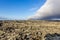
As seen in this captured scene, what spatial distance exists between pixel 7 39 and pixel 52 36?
706 centimetres

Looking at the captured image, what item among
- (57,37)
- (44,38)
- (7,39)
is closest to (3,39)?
(7,39)

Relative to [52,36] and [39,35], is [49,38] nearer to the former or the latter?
[52,36]

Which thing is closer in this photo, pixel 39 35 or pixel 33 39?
pixel 33 39

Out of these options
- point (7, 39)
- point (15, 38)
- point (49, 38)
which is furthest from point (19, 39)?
point (49, 38)

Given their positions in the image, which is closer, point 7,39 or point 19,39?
point 19,39

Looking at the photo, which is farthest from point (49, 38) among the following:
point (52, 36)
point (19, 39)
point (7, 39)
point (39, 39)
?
point (7, 39)

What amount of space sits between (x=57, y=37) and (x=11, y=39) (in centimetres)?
691

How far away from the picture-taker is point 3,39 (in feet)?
83.6

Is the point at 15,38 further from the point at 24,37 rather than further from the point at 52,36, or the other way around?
the point at 52,36

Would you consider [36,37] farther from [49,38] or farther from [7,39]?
[7,39]

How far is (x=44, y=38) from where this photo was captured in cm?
2405

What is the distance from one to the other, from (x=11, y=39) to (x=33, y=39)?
339cm

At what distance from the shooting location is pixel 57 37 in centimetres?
2348

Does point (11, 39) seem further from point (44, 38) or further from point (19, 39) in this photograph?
point (44, 38)
